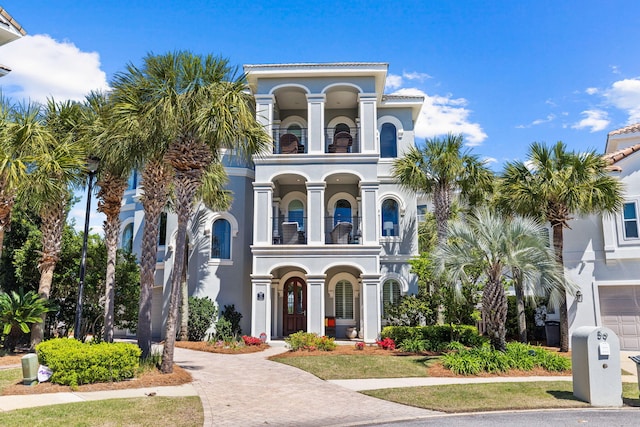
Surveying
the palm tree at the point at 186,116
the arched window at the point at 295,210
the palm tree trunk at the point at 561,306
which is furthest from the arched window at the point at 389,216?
the palm tree at the point at 186,116

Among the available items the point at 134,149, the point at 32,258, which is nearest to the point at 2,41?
the point at 134,149

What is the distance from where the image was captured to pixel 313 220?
21.2 metres

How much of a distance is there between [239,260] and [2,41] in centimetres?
1309

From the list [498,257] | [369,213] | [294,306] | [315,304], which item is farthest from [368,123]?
[498,257]

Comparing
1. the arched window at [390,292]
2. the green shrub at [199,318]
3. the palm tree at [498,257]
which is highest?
the palm tree at [498,257]

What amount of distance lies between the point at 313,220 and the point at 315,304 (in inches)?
141

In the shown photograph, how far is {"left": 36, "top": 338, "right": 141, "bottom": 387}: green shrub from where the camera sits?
438 inches

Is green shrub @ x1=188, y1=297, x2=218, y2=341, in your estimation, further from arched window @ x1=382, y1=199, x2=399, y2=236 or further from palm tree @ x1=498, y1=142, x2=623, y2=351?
palm tree @ x1=498, y1=142, x2=623, y2=351

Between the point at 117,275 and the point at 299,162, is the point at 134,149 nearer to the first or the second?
the point at 117,275

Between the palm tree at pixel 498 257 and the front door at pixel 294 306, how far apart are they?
32.0 ft

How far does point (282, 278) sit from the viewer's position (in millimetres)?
23328

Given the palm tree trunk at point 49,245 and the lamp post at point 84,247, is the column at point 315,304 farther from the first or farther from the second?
the palm tree trunk at point 49,245

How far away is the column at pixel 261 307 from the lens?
800 inches

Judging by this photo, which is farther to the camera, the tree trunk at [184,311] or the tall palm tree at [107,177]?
the tree trunk at [184,311]
